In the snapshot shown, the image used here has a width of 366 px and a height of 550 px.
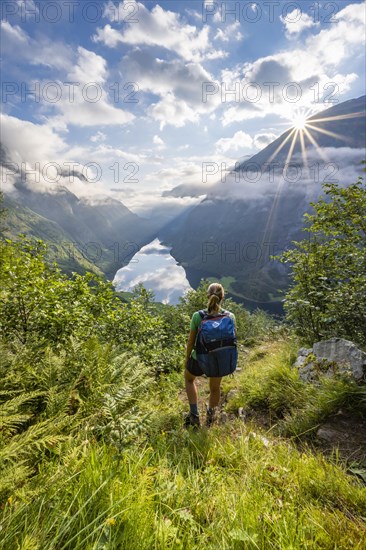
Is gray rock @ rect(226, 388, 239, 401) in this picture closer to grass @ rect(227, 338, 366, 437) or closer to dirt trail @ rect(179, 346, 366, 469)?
grass @ rect(227, 338, 366, 437)

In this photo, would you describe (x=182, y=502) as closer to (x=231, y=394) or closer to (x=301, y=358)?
(x=231, y=394)

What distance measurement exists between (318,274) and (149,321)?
608 centimetres

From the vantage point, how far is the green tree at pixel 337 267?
594 cm

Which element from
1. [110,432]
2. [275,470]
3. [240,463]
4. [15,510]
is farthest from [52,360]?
[275,470]

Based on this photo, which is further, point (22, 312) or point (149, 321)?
point (149, 321)

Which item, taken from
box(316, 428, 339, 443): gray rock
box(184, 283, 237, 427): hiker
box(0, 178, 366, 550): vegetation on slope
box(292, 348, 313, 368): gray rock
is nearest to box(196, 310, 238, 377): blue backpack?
box(184, 283, 237, 427): hiker

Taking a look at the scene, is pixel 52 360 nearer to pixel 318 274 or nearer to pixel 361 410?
pixel 361 410

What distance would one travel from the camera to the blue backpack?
4695 millimetres

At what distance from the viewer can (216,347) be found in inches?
185

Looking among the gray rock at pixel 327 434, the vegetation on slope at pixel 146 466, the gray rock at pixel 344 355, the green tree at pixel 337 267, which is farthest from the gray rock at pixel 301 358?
the gray rock at pixel 327 434

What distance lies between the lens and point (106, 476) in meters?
2.21

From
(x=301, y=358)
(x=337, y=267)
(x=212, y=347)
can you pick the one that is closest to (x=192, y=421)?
(x=212, y=347)

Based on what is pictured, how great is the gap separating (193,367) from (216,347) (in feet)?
2.40

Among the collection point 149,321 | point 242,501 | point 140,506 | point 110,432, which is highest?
point 140,506
